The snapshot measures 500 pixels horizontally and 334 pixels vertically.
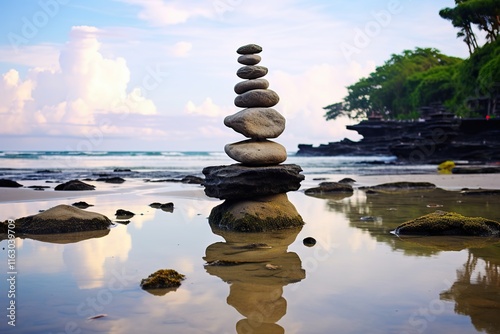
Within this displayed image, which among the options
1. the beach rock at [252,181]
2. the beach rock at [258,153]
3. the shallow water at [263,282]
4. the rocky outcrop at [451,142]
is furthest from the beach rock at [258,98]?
the rocky outcrop at [451,142]

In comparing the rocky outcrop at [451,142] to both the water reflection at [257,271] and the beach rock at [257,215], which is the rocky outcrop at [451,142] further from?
the water reflection at [257,271]

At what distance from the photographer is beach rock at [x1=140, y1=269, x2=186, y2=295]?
20.7 ft

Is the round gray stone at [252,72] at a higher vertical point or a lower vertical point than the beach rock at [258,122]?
higher

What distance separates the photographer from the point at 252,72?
12.6m

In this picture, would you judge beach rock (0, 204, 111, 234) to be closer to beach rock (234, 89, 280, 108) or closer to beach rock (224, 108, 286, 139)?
beach rock (224, 108, 286, 139)

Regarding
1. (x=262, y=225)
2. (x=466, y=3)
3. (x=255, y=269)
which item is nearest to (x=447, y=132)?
(x=466, y=3)

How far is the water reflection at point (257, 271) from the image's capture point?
5344 mm

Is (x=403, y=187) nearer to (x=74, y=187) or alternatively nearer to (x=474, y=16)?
(x=74, y=187)

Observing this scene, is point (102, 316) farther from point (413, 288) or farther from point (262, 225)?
point (262, 225)

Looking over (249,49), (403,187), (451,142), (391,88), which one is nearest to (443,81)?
(391,88)

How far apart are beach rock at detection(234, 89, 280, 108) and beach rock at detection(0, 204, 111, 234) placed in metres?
3.97

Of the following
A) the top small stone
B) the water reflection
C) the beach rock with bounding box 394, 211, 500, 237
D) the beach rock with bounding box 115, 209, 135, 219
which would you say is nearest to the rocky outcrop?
the top small stone

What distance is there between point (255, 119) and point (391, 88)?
100m

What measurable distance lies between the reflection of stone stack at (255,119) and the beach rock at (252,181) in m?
0.36
